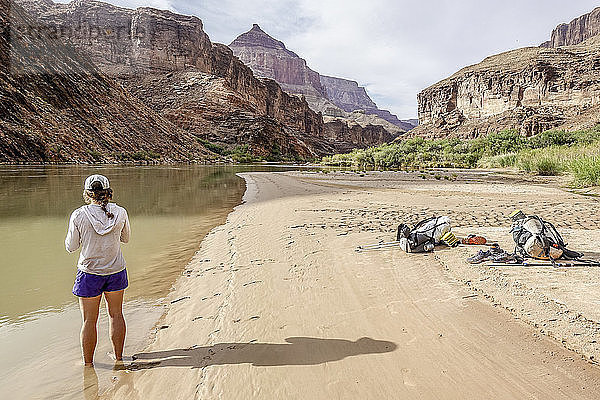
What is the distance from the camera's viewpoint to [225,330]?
3623 millimetres

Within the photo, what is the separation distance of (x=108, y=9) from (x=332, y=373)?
140 m

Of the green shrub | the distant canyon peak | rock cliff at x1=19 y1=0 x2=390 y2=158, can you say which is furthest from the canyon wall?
the green shrub

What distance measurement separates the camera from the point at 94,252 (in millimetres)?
3008

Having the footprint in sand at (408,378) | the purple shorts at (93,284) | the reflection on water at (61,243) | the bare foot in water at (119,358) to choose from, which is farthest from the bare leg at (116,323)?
the footprint in sand at (408,378)

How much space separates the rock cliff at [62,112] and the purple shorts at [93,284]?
146 feet

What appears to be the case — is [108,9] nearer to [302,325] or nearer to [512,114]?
[512,114]

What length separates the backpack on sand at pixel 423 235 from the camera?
6008 mm

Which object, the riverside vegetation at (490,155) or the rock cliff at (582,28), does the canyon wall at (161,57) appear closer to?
the riverside vegetation at (490,155)

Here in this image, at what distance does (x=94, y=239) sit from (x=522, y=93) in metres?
121

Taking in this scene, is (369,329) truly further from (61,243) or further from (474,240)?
(61,243)

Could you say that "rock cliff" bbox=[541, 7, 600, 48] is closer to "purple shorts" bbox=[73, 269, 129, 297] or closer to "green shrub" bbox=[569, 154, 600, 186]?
"green shrub" bbox=[569, 154, 600, 186]

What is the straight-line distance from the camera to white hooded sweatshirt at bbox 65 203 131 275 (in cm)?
300

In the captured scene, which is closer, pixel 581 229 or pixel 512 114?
pixel 581 229

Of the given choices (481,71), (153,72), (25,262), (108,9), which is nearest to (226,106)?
(153,72)
